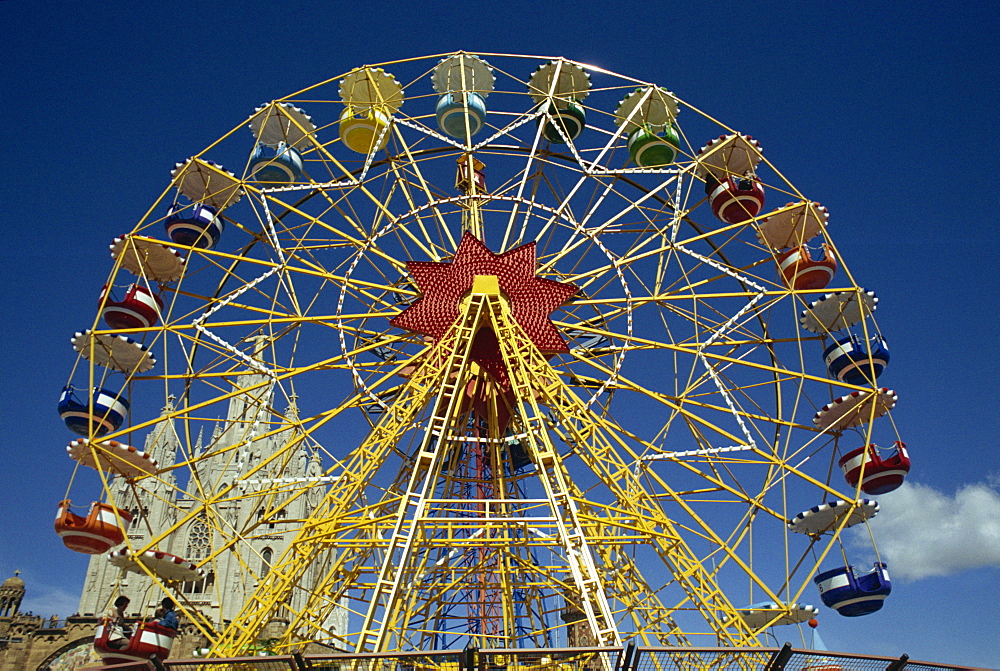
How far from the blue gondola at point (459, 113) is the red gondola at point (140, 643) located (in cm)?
1302

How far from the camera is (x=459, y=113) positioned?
2014 centimetres

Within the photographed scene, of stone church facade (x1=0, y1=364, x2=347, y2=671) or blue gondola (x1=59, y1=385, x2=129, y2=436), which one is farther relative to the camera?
stone church facade (x1=0, y1=364, x2=347, y2=671)

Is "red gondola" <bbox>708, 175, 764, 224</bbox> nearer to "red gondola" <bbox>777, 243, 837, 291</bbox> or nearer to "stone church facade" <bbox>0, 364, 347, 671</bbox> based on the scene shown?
"red gondola" <bbox>777, 243, 837, 291</bbox>

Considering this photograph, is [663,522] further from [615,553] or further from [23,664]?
[23,664]

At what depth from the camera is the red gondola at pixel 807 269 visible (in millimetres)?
18047

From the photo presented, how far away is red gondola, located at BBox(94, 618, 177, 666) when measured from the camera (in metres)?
13.8

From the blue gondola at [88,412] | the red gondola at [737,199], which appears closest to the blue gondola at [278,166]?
the blue gondola at [88,412]

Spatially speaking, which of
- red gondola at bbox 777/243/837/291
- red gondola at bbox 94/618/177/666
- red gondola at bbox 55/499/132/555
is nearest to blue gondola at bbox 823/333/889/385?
red gondola at bbox 777/243/837/291

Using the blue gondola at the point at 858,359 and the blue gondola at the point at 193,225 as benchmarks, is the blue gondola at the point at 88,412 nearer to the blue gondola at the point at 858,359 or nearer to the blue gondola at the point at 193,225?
the blue gondola at the point at 193,225

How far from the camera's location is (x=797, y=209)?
1881 cm

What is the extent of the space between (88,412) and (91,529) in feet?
8.00

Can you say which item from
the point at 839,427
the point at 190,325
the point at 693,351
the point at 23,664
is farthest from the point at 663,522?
the point at 23,664

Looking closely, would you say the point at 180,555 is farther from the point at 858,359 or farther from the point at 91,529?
the point at 858,359

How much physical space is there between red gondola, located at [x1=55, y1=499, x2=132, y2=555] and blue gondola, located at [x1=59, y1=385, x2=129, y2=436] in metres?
1.69
